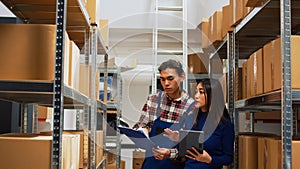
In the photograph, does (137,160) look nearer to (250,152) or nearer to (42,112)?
(42,112)

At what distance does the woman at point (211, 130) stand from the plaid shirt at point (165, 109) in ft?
0.65

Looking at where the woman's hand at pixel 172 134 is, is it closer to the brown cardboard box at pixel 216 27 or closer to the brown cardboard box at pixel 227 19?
the brown cardboard box at pixel 227 19

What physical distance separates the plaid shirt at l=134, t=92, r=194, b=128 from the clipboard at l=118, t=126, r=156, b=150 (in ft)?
0.75

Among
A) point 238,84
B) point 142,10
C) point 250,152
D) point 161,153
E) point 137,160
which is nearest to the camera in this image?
point 250,152

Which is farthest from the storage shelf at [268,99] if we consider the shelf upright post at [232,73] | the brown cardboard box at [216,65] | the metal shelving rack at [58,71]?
the brown cardboard box at [216,65]

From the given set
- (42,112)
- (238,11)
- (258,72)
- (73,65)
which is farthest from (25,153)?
(42,112)

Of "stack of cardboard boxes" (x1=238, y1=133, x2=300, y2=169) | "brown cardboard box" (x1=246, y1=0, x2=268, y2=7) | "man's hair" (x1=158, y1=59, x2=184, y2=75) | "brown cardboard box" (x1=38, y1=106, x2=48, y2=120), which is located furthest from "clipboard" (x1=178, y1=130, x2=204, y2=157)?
"brown cardboard box" (x1=38, y1=106, x2=48, y2=120)

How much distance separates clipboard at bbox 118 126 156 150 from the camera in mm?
2402

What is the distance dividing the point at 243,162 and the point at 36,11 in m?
1.53

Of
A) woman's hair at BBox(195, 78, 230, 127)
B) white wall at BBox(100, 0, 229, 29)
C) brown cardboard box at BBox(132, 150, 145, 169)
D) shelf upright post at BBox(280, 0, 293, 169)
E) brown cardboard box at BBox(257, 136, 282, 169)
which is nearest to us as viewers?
shelf upright post at BBox(280, 0, 293, 169)

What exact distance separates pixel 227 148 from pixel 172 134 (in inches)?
14.9

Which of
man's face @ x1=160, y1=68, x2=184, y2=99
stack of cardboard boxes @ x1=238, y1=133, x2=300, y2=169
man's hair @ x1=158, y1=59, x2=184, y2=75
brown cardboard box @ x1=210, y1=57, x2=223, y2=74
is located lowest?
stack of cardboard boxes @ x1=238, y1=133, x2=300, y2=169

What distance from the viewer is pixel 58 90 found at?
1.62 meters

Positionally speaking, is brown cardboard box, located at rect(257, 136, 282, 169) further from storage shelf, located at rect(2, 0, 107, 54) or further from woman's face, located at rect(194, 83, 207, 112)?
storage shelf, located at rect(2, 0, 107, 54)
